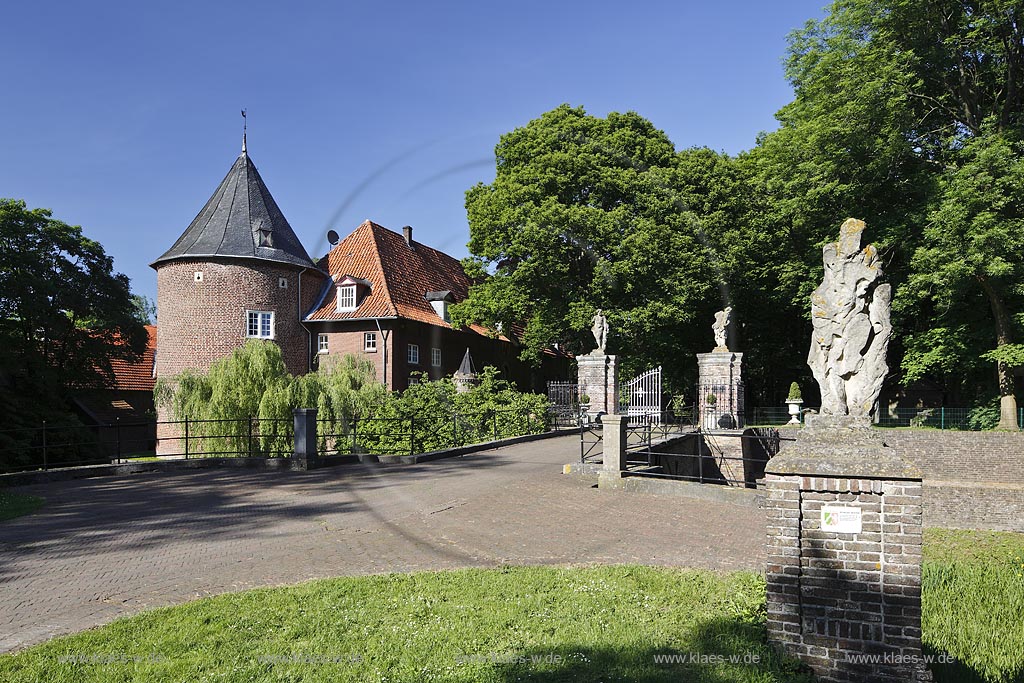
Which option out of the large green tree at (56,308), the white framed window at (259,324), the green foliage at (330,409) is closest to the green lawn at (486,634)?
the green foliage at (330,409)

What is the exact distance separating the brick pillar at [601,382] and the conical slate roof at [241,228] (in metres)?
14.7

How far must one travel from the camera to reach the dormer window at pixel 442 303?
105 feet

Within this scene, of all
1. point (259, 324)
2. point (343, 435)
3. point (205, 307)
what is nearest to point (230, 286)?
point (205, 307)

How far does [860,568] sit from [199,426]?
20764 millimetres

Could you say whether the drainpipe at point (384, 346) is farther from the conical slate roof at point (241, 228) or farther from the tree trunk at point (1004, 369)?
the tree trunk at point (1004, 369)

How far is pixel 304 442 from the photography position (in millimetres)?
14859

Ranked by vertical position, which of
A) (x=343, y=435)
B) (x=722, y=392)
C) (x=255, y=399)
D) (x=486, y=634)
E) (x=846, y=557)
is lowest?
(x=486, y=634)

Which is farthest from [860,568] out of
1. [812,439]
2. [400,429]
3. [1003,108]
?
[1003,108]

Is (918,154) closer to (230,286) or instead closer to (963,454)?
(963,454)

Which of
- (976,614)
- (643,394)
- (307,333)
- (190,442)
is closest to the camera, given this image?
(976,614)

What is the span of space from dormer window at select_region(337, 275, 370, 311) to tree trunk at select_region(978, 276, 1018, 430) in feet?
79.2

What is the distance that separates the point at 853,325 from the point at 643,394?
19.7 meters

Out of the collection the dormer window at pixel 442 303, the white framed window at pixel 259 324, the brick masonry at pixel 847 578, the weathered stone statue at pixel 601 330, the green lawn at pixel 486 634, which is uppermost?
the dormer window at pixel 442 303

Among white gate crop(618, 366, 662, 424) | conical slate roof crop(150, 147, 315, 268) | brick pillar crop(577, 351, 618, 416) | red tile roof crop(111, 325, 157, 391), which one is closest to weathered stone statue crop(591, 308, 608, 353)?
brick pillar crop(577, 351, 618, 416)
